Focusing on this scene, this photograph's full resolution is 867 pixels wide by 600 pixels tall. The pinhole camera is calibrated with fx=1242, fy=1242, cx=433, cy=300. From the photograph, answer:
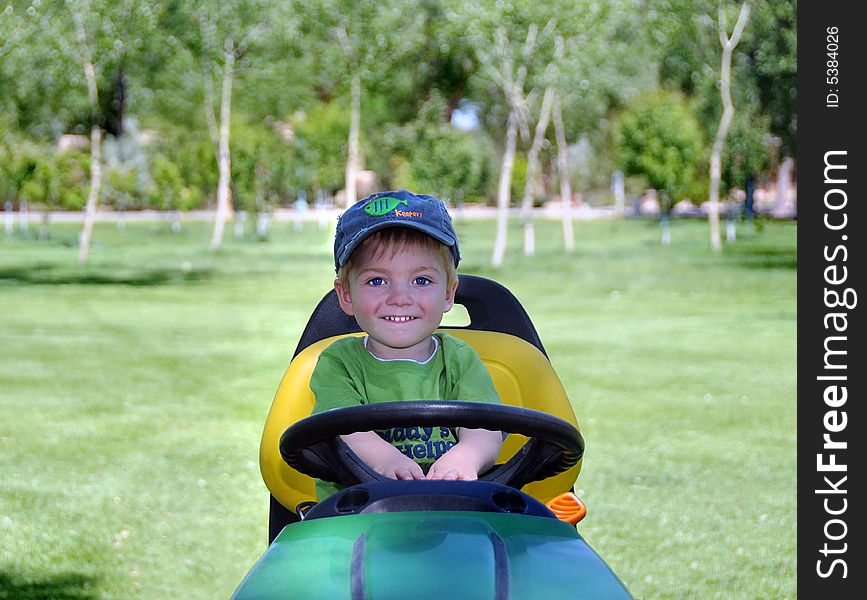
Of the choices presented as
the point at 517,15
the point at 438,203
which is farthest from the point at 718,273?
the point at 438,203

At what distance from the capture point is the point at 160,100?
2912 centimetres

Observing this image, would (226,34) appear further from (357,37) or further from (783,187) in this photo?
(783,187)

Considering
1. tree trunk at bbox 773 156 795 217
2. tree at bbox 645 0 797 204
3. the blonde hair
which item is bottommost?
tree trunk at bbox 773 156 795 217

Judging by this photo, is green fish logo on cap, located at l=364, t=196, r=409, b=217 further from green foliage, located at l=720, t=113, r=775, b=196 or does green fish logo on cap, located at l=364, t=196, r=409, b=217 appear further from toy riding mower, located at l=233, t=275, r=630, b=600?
green foliage, located at l=720, t=113, r=775, b=196

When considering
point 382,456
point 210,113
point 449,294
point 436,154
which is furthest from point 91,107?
point 382,456

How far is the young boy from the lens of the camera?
2.56 metres

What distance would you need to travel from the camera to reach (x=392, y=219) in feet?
8.46

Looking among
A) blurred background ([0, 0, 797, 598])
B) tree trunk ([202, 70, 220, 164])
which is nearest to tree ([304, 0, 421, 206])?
blurred background ([0, 0, 797, 598])

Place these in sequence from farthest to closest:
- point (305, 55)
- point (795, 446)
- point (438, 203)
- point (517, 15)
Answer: point (305, 55), point (517, 15), point (795, 446), point (438, 203)

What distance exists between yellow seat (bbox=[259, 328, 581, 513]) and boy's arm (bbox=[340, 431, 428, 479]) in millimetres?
381

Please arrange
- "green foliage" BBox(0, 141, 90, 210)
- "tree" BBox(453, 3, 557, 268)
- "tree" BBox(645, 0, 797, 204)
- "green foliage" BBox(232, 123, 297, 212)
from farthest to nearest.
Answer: "green foliage" BBox(232, 123, 297, 212) → "green foliage" BBox(0, 141, 90, 210) → "tree" BBox(645, 0, 797, 204) → "tree" BBox(453, 3, 557, 268)

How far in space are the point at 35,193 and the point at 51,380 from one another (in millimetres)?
21966

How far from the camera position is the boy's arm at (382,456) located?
244 cm

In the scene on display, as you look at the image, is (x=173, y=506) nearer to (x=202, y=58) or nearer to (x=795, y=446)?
(x=795, y=446)
